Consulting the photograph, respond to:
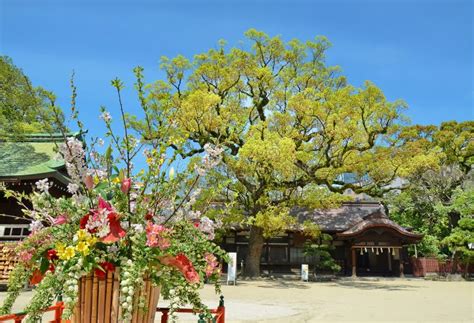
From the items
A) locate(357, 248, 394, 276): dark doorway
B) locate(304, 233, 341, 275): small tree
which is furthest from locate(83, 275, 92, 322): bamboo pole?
locate(357, 248, 394, 276): dark doorway

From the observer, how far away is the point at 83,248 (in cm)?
187

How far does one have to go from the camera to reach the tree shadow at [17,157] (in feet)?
41.8

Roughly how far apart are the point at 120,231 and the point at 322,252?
2207cm

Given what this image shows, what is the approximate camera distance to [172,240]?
214 cm

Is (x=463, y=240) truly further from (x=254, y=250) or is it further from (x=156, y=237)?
(x=156, y=237)

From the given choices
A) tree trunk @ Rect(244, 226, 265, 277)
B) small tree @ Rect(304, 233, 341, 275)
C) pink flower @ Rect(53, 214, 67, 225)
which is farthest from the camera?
small tree @ Rect(304, 233, 341, 275)

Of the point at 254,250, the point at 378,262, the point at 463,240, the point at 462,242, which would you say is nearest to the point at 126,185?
the point at 254,250

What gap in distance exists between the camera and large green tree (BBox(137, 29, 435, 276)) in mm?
16625

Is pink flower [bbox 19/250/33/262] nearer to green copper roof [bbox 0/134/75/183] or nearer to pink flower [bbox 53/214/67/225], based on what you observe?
pink flower [bbox 53/214/67/225]

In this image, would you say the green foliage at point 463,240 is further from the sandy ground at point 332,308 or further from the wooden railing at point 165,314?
the wooden railing at point 165,314

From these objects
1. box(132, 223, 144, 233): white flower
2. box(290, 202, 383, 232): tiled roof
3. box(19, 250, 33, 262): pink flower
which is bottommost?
box(19, 250, 33, 262): pink flower

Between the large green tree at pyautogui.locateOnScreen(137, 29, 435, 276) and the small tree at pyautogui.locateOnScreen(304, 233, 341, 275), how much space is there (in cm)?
469

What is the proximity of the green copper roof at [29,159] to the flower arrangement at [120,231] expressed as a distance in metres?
8.73

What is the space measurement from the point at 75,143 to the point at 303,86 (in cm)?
1848
